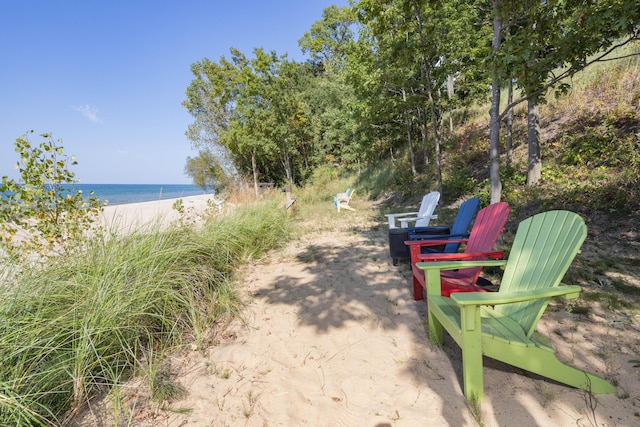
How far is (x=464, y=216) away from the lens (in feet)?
11.6

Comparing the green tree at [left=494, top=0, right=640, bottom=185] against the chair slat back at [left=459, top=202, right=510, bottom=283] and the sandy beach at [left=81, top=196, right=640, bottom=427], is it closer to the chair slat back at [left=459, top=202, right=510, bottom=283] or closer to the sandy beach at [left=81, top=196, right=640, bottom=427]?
the chair slat back at [left=459, top=202, right=510, bottom=283]

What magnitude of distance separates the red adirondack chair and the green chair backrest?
0.87ft

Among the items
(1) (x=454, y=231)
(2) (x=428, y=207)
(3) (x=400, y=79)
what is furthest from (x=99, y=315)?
(3) (x=400, y=79)

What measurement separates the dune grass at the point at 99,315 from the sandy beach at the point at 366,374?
20cm

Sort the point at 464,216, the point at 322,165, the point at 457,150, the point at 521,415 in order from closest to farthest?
the point at 521,415
the point at 464,216
the point at 457,150
the point at 322,165

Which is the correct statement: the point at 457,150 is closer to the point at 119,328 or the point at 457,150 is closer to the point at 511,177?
the point at 511,177

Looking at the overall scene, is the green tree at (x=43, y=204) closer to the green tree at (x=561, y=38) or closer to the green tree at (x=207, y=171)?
the green tree at (x=561, y=38)

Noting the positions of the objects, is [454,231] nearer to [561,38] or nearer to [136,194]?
[561,38]

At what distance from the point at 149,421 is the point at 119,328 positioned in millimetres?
644

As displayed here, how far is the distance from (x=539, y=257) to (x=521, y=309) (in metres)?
0.39

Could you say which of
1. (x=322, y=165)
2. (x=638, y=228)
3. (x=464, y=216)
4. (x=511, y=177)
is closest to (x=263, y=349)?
(x=464, y=216)

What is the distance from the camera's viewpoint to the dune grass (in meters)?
1.51

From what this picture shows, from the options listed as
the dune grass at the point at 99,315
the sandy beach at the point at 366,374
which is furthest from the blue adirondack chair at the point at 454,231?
the dune grass at the point at 99,315

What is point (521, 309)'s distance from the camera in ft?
5.90
